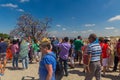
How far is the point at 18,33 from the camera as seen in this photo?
2552 cm

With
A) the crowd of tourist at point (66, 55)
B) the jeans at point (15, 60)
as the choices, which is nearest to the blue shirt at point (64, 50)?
the crowd of tourist at point (66, 55)

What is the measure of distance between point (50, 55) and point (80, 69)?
8054mm

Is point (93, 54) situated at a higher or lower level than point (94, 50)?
lower

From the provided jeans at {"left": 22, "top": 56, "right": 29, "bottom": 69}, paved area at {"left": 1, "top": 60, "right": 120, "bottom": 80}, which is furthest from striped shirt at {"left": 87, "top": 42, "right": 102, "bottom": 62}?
jeans at {"left": 22, "top": 56, "right": 29, "bottom": 69}

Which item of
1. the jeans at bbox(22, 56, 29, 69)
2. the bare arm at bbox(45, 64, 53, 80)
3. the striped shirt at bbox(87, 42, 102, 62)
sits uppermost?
the striped shirt at bbox(87, 42, 102, 62)

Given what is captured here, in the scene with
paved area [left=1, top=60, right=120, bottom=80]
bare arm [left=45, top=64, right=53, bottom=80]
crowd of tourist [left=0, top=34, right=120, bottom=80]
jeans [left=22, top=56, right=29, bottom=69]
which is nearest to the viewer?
bare arm [left=45, top=64, right=53, bottom=80]

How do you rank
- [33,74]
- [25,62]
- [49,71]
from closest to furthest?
[49,71], [33,74], [25,62]

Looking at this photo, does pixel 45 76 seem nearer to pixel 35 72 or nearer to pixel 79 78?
pixel 79 78

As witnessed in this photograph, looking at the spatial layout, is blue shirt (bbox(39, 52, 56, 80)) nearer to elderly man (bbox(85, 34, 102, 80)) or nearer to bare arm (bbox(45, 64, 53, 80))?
bare arm (bbox(45, 64, 53, 80))

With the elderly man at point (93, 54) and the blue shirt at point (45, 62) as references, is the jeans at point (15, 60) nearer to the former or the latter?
the elderly man at point (93, 54)

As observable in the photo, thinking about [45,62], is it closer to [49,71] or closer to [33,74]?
[49,71]

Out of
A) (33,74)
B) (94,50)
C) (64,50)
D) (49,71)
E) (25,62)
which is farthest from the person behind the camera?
(25,62)

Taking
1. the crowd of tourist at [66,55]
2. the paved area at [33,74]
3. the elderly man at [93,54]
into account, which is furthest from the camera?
the paved area at [33,74]

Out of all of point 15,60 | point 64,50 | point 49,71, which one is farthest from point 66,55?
point 49,71
